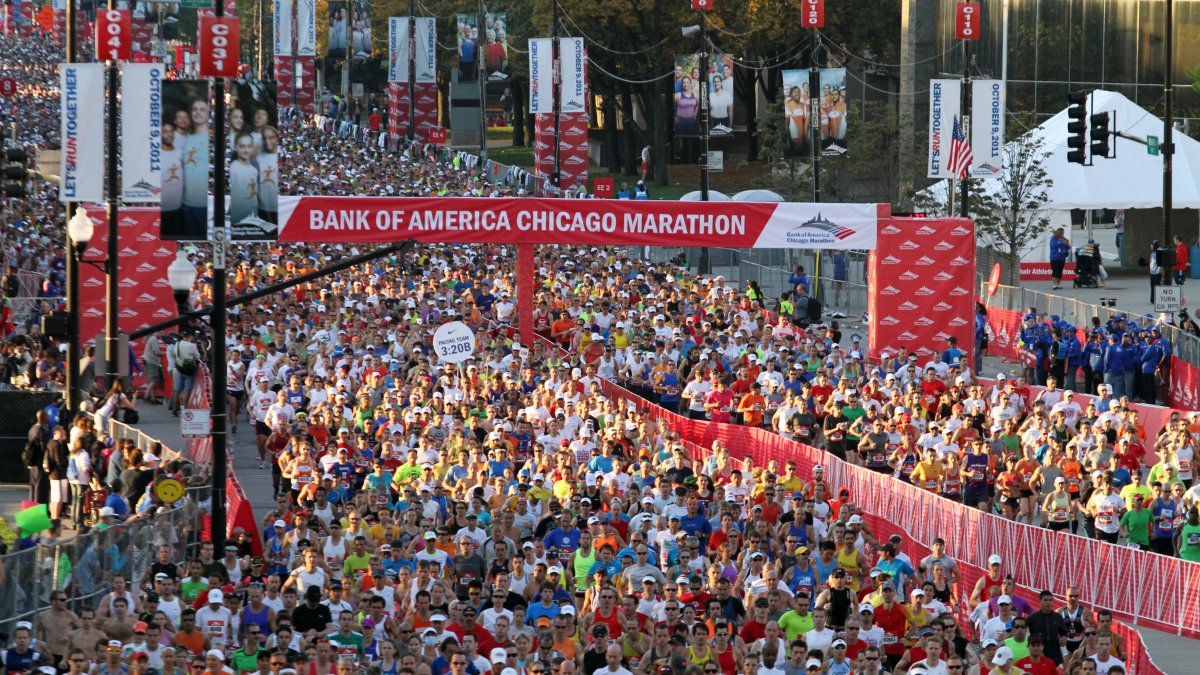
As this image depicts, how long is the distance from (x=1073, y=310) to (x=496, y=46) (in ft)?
92.7

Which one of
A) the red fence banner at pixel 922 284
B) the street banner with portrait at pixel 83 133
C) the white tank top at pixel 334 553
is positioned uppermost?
the street banner with portrait at pixel 83 133

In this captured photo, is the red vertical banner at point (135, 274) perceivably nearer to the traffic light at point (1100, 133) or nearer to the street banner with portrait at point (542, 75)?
the traffic light at point (1100, 133)

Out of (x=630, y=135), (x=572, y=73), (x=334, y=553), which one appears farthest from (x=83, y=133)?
(x=630, y=135)

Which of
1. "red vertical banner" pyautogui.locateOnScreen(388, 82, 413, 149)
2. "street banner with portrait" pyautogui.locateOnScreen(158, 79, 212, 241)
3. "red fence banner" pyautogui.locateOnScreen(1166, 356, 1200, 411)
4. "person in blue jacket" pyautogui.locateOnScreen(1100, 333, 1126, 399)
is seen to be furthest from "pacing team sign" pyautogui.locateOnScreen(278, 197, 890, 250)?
"red vertical banner" pyautogui.locateOnScreen(388, 82, 413, 149)

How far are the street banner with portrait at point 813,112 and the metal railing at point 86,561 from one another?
2650 cm

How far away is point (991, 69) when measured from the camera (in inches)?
2185

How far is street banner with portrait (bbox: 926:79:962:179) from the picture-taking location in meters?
37.0

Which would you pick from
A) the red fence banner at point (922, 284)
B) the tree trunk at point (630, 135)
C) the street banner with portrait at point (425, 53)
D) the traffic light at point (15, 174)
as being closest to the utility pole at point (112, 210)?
the traffic light at point (15, 174)

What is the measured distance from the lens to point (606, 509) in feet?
64.5

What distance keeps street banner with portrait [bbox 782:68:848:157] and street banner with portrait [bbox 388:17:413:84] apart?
2553 cm

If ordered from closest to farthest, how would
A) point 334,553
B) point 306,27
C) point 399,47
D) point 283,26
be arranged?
point 334,553
point 399,47
point 306,27
point 283,26

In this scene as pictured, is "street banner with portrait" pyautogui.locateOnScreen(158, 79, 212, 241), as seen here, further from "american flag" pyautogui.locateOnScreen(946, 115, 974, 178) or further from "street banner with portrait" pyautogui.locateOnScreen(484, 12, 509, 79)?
"street banner with portrait" pyautogui.locateOnScreen(484, 12, 509, 79)

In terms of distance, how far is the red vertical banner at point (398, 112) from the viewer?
7181cm

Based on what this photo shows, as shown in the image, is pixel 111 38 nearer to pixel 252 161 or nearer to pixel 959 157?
pixel 252 161
